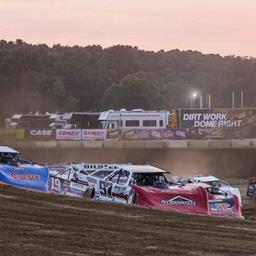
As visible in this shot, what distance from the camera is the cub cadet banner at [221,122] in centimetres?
4925

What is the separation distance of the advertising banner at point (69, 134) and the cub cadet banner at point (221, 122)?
8.39 metres

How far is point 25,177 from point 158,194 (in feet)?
12.6

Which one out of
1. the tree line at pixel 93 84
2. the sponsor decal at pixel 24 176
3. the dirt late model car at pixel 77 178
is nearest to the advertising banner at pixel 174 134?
the dirt late model car at pixel 77 178

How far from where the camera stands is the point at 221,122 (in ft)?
163

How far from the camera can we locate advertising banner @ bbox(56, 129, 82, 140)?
46.2 m

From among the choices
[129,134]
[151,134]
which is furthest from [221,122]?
[129,134]

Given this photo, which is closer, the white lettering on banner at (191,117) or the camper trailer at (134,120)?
the white lettering on banner at (191,117)

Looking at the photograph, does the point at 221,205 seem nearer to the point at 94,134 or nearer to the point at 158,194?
the point at 158,194

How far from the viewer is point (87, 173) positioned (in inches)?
749

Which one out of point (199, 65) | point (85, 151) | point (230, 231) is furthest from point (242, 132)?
point (199, 65)

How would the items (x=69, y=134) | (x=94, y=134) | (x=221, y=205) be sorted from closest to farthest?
(x=221, y=205), (x=94, y=134), (x=69, y=134)

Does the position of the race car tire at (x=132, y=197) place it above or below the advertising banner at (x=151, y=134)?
below

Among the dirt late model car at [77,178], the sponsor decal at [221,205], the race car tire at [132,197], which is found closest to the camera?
the race car tire at [132,197]

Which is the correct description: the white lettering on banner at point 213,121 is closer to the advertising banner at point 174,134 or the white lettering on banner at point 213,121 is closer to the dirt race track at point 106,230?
the advertising banner at point 174,134
